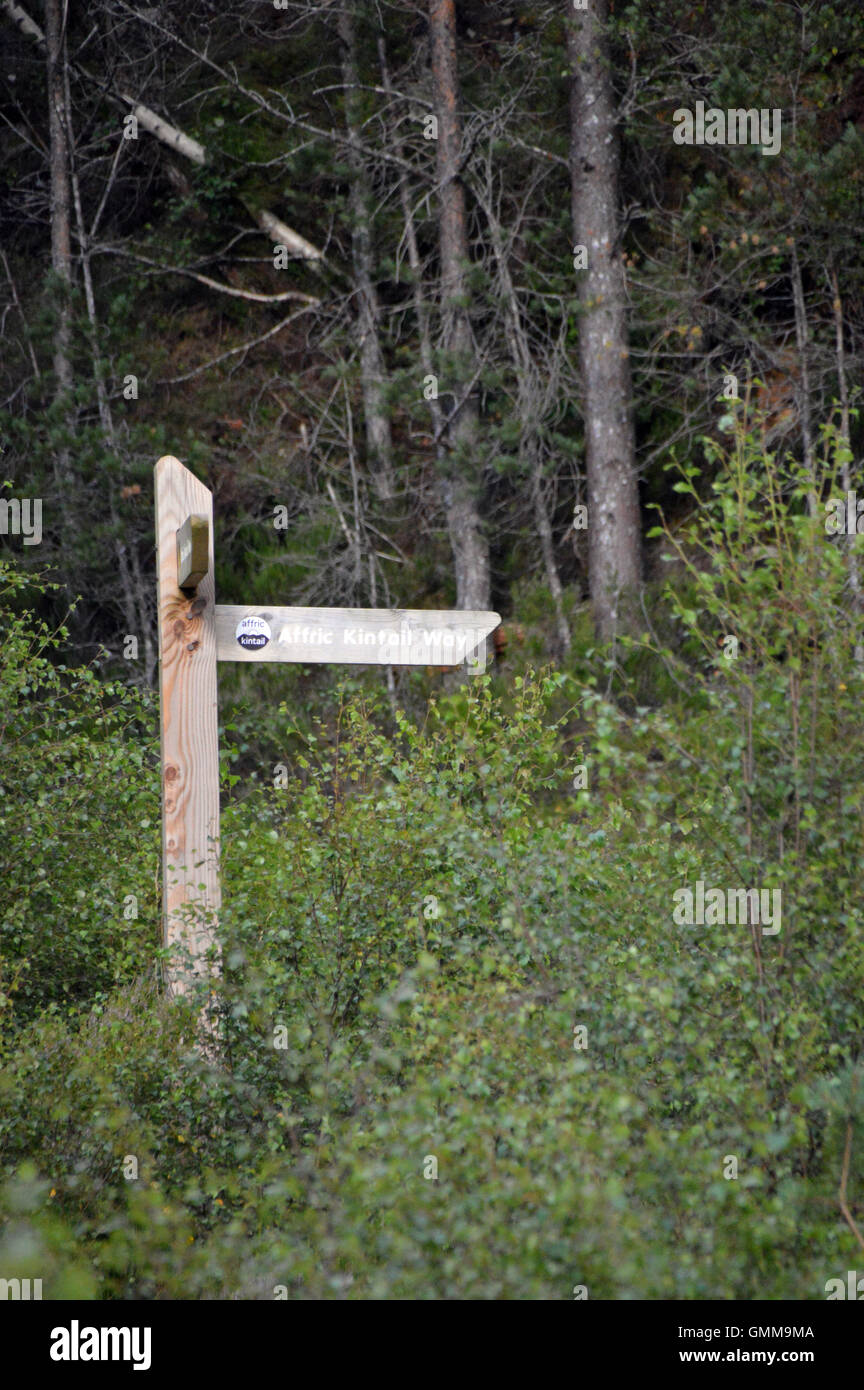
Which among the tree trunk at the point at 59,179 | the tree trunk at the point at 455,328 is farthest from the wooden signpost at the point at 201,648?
the tree trunk at the point at 59,179

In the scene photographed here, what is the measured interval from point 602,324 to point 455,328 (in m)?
1.40

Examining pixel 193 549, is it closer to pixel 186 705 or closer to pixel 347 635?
pixel 186 705

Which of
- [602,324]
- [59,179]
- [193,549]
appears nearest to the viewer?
[193,549]

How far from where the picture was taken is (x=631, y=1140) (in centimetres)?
323

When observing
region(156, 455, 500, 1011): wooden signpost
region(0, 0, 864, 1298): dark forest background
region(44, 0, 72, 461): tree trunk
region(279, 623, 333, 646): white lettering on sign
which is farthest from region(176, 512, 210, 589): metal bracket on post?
region(44, 0, 72, 461): tree trunk

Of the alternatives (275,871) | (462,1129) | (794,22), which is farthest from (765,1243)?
(794,22)

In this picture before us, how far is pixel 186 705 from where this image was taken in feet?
17.1

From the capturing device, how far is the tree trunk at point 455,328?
38.0 feet

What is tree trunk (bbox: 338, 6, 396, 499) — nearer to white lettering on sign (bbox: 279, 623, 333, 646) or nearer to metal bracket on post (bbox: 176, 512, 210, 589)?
white lettering on sign (bbox: 279, 623, 333, 646)

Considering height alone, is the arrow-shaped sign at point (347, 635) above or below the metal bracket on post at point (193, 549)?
below

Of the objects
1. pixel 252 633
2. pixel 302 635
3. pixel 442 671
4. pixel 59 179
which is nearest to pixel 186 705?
pixel 252 633

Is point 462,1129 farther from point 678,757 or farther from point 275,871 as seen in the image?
point 275,871

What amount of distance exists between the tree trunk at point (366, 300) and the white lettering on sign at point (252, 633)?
7314mm

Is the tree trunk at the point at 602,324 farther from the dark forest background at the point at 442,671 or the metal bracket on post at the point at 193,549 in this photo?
the metal bracket on post at the point at 193,549
